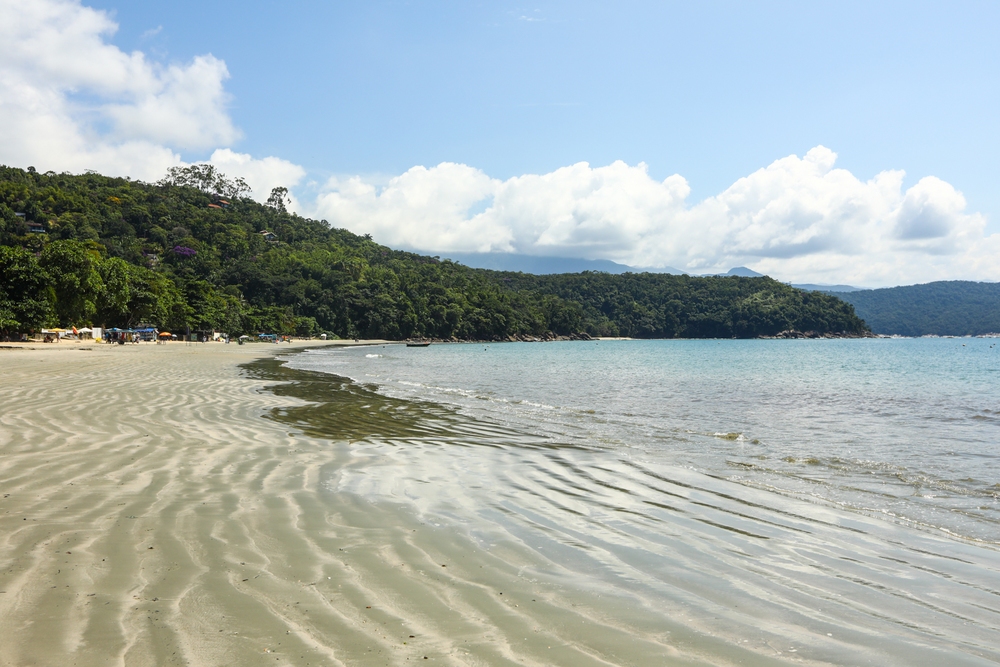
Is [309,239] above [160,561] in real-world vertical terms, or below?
above

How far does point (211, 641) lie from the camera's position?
3186 millimetres

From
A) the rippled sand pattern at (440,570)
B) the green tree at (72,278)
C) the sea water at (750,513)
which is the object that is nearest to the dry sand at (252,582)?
the rippled sand pattern at (440,570)

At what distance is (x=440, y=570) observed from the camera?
14.6 ft

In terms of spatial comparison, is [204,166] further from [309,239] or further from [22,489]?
[22,489]

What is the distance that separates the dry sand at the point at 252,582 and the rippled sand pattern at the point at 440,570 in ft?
0.06

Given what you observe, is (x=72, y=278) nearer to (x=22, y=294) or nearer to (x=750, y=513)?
(x=22, y=294)

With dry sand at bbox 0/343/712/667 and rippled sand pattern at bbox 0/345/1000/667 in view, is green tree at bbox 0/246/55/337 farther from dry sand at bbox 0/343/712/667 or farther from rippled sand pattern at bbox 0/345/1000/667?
dry sand at bbox 0/343/712/667

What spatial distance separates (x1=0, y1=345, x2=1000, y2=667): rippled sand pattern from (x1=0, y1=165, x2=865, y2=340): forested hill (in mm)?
58368

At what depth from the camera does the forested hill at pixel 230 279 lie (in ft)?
213

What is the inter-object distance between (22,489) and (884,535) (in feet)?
29.0

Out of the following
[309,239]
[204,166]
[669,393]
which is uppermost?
[204,166]

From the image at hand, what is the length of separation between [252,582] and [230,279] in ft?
447

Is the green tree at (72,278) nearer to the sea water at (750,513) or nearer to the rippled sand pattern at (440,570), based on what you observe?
the sea water at (750,513)

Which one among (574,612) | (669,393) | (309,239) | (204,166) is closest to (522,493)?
(574,612)
